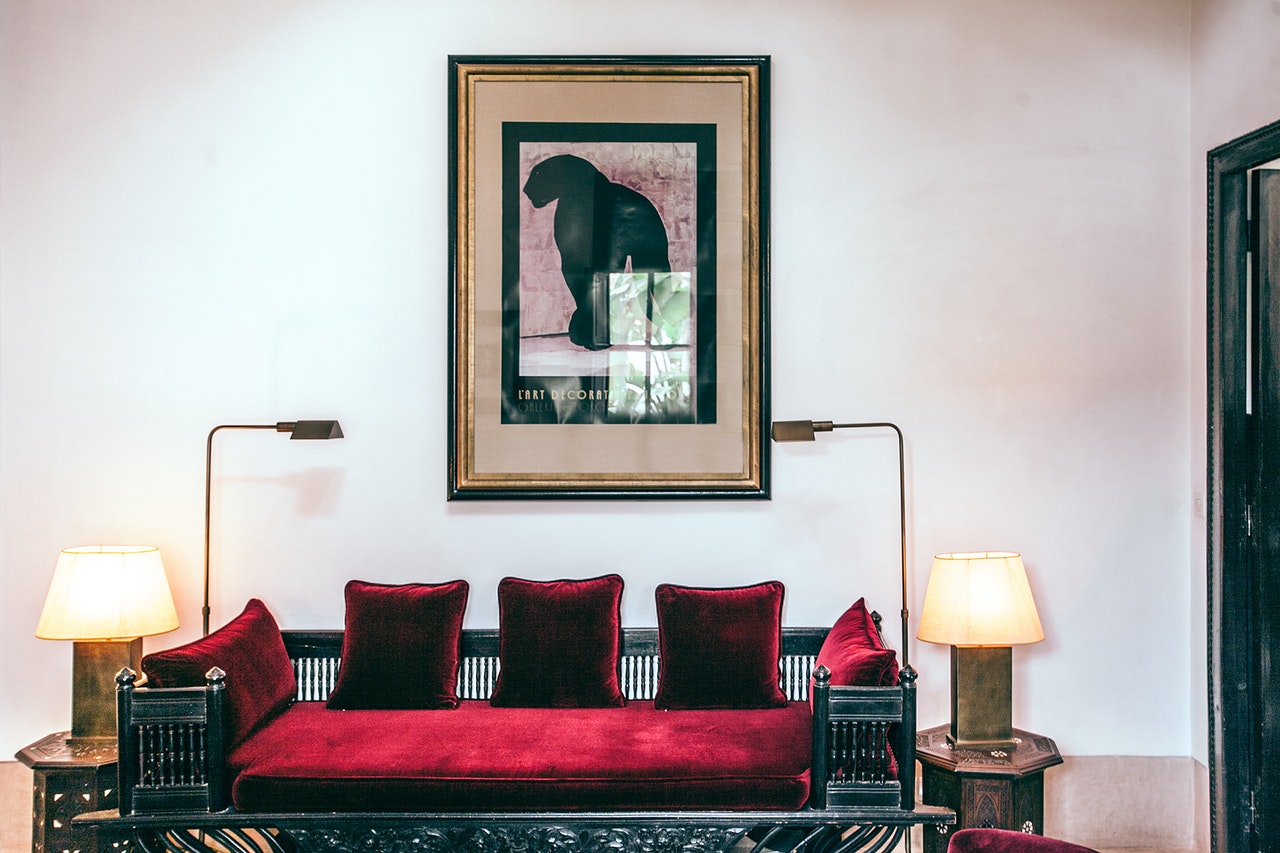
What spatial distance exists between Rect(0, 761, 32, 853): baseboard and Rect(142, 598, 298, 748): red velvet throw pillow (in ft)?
3.74

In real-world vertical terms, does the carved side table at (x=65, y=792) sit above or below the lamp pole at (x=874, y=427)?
below

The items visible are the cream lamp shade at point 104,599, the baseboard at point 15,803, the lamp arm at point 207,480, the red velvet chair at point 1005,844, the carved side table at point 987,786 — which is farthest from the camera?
the baseboard at point 15,803

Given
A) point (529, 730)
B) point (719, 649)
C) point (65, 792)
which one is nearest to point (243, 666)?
point (65, 792)

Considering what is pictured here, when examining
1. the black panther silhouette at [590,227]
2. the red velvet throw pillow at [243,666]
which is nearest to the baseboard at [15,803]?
the red velvet throw pillow at [243,666]

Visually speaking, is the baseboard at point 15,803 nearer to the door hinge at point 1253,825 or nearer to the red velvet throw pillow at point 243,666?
the red velvet throw pillow at point 243,666

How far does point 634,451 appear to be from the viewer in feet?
11.9

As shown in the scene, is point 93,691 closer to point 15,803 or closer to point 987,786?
point 15,803

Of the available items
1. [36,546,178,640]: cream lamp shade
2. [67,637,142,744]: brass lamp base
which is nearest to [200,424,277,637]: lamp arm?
[36,546,178,640]: cream lamp shade

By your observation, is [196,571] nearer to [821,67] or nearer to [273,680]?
[273,680]

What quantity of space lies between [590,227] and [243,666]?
6.70 feet

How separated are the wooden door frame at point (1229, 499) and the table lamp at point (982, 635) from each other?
2.80 ft

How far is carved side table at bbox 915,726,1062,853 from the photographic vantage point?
2984 millimetres

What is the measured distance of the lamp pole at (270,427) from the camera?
131 inches

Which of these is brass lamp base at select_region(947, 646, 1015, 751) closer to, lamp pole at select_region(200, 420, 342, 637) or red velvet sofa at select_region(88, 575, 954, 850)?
red velvet sofa at select_region(88, 575, 954, 850)
